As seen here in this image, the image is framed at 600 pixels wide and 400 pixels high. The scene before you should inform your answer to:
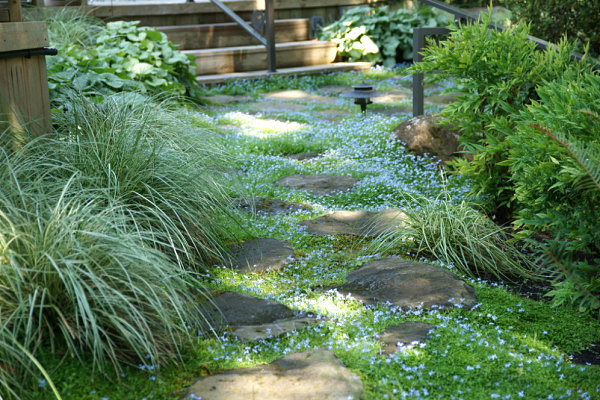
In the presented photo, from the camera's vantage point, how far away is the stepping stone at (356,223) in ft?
12.9

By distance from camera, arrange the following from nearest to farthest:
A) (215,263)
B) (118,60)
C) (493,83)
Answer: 1. (215,263)
2. (493,83)
3. (118,60)

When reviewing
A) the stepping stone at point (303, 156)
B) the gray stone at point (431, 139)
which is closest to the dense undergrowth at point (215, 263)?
the gray stone at point (431, 139)

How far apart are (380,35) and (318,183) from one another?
605 cm

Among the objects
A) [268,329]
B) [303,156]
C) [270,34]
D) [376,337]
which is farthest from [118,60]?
[376,337]

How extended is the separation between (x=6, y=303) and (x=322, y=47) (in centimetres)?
872

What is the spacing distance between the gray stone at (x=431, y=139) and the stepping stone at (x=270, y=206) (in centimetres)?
150

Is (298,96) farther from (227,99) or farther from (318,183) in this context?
(318,183)

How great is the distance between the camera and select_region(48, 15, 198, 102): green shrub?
5.91m

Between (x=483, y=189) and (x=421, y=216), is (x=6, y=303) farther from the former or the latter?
(x=483, y=189)

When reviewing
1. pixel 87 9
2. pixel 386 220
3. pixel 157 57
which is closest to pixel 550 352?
pixel 386 220

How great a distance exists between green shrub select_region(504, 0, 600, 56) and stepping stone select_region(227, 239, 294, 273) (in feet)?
16.9

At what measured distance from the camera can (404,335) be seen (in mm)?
2711

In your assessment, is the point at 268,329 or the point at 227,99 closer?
the point at 268,329

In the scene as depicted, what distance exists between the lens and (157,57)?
7.40m
